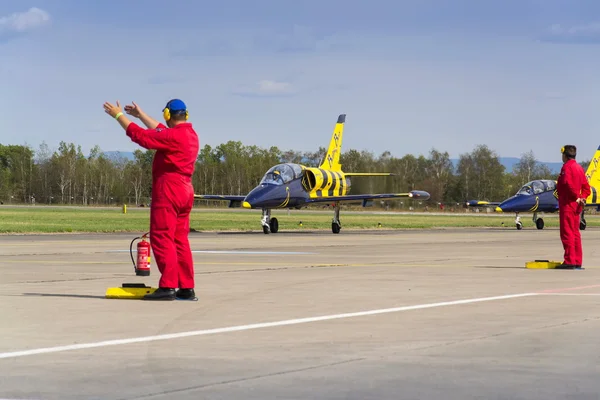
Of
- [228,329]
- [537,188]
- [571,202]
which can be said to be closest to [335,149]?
[537,188]

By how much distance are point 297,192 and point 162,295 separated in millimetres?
32051

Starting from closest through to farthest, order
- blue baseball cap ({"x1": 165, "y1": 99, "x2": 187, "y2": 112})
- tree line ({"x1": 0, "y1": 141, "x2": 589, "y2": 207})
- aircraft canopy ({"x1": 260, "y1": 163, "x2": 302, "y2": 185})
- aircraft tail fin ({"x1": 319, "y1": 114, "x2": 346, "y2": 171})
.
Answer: blue baseball cap ({"x1": 165, "y1": 99, "x2": 187, "y2": 112}) → aircraft canopy ({"x1": 260, "y1": 163, "x2": 302, "y2": 185}) → aircraft tail fin ({"x1": 319, "y1": 114, "x2": 346, "y2": 171}) → tree line ({"x1": 0, "y1": 141, "x2": 589, "y2": 207})

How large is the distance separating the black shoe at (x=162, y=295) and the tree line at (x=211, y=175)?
477 feet

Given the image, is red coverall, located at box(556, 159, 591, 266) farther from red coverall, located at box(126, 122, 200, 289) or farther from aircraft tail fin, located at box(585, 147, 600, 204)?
aircraft tail fin, located at box(585, 147, 600, 204)

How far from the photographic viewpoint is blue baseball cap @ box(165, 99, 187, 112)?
40.0 ft

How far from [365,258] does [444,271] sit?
181 inches

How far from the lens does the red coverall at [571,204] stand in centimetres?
1866

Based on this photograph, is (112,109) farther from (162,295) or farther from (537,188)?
(537,188)

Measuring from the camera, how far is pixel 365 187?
266ft

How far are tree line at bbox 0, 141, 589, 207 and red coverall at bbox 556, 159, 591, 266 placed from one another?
454 ft

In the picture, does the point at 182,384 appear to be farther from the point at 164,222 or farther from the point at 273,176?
the point at 273,176

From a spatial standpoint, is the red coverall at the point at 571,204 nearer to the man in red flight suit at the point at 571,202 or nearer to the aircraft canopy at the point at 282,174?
the man in red flight suit at the point at 571,202

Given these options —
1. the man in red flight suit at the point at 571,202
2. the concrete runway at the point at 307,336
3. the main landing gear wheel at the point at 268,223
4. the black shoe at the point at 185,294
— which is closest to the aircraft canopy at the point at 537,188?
the main landing gear wheel at the point at 268,223

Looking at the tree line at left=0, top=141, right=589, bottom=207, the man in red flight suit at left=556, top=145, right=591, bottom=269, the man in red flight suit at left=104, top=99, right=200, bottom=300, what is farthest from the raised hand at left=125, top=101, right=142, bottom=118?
the tree line at left=0, top=141, right=589, bottom=207
